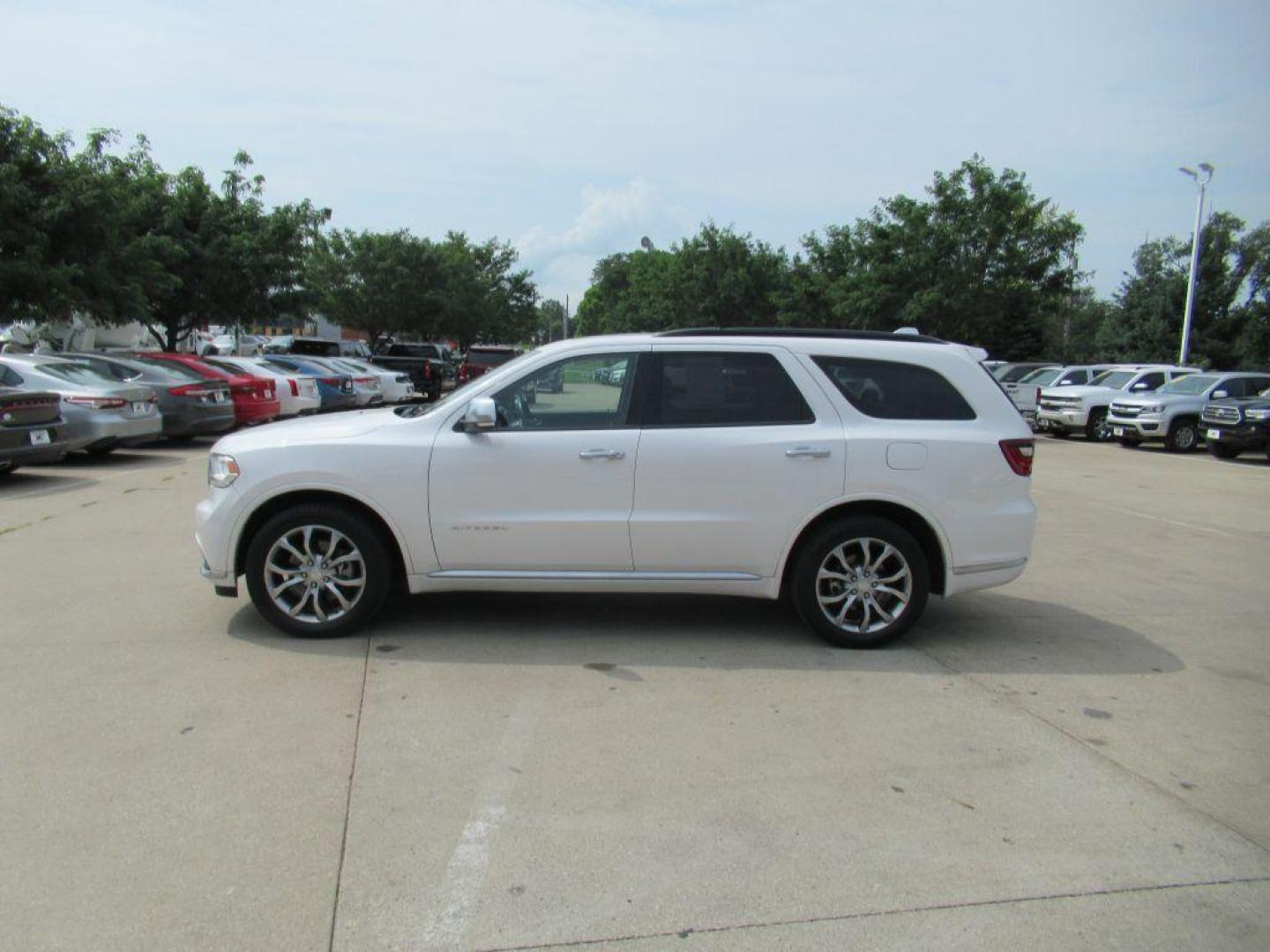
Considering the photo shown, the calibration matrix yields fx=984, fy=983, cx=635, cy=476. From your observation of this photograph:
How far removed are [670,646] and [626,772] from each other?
1.69 meters

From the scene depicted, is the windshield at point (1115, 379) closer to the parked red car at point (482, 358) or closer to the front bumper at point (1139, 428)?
the front bumper at point (1139, 428)

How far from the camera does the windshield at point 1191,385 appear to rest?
21781 millimetres

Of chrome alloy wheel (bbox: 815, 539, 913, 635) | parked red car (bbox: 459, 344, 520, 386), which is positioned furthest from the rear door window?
parked red car (bbox: 459, 344, 520, 386)

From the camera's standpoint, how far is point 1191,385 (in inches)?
868

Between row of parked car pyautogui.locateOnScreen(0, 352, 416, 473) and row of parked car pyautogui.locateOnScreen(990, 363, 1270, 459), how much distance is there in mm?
17438

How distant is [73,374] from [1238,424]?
20.6 m

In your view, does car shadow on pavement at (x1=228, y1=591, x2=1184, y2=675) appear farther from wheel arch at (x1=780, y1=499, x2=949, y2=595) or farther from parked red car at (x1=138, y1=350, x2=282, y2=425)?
parked red car at (x1=138, y1=350, x2=282, y2=425)

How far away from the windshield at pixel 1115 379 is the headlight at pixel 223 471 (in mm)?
23082

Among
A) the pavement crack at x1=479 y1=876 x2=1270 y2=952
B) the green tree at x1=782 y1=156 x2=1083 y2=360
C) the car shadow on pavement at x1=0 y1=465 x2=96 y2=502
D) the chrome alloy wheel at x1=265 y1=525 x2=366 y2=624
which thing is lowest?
the pavement crack at x1=479 y1=876 x2=1270 y2=952

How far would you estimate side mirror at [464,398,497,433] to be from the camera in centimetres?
540

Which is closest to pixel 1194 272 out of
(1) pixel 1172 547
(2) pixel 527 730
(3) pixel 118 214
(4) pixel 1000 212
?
(4) pixel 1000 212

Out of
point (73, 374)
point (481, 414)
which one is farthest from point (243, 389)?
point (481, 414)

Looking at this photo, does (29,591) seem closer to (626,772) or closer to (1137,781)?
(626,772)

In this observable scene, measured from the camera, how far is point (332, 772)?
3.97 meters
